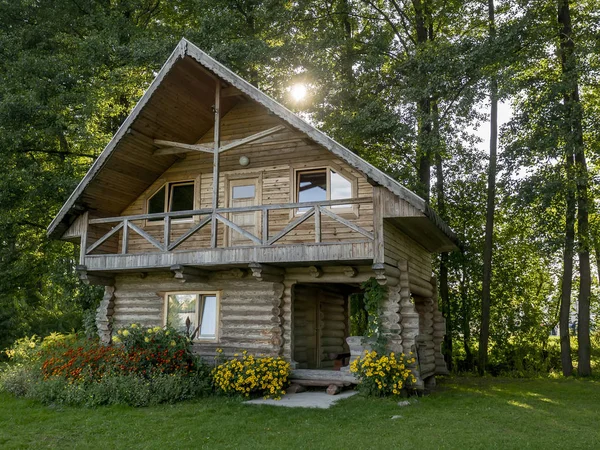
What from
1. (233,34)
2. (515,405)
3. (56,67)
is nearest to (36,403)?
(515,405)

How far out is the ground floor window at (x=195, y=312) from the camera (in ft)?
49.9

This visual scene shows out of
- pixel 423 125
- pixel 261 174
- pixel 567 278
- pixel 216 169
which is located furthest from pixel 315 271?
pixel 567 278

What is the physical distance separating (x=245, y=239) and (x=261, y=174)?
6.11 ft

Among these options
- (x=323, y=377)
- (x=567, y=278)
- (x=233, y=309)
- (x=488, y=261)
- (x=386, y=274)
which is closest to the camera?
(x=386, y=274)

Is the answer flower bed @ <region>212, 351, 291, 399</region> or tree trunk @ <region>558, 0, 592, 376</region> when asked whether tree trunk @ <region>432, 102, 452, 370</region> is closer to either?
tree trunk @ <region>558, 0, 592, 376</region>

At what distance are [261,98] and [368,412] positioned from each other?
745 cm

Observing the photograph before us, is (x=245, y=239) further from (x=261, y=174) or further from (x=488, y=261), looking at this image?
(x=488, y=261)

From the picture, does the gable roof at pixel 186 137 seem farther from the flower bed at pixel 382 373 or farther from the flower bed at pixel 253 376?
the flower bed at pixel 253 376

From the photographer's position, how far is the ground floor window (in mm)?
15219

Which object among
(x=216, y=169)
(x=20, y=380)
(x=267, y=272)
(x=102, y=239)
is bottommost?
(x=20, y=380)

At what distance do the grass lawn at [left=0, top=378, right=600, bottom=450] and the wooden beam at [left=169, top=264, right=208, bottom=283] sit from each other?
308 cm

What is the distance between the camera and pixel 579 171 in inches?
719

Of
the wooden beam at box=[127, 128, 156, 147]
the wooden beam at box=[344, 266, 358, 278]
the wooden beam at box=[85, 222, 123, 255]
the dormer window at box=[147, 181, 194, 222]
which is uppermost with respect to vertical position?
the wooden beam at box=[127, 128, 156, 147]

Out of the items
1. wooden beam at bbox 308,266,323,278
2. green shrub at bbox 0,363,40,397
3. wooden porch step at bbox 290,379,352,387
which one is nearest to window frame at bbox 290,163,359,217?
wooden beam at bbox 308,266,323,278
